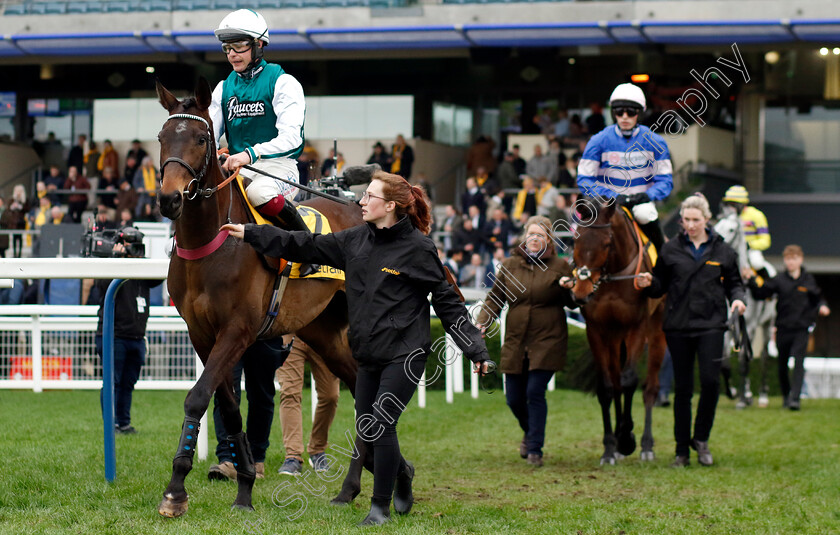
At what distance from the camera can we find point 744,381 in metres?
12.1

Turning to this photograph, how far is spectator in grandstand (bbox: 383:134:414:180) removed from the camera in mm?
20531

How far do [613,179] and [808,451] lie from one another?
8.41 ft

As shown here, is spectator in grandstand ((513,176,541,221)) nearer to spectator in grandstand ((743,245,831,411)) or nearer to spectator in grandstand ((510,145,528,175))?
spectator in grandstand ((510,145,528,175))

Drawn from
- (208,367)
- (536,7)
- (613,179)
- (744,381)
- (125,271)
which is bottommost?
(744,381)

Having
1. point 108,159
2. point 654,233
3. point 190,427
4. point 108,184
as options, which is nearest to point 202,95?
point 190,427

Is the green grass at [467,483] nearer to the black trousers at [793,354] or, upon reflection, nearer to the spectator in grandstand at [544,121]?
the black trousers at [793,354]

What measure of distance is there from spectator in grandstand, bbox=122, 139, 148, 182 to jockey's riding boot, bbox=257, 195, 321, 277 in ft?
51.1

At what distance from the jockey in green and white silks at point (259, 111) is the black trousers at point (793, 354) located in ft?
26.0

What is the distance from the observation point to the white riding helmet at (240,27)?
5949 mm

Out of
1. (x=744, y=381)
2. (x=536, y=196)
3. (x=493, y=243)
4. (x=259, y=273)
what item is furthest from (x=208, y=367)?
(x=536, y=196)

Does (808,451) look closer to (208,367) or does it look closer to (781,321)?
(781,321)

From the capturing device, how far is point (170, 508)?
5.04m

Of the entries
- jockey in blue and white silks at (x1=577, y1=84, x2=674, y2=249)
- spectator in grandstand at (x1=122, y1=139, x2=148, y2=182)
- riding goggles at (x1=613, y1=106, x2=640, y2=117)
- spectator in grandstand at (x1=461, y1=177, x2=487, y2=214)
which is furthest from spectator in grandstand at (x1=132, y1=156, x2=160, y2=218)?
riding goggles at (x1=613, y1=106, x2=640, y2=117)

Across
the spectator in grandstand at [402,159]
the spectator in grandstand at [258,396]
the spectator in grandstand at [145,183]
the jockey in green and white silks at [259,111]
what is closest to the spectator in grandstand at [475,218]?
the spectator in grandstand at [402,159]
